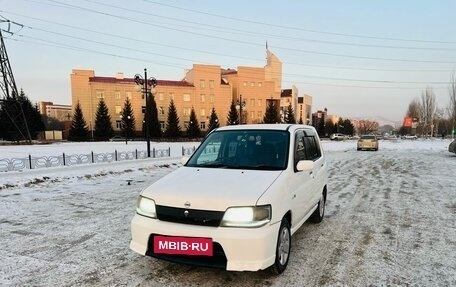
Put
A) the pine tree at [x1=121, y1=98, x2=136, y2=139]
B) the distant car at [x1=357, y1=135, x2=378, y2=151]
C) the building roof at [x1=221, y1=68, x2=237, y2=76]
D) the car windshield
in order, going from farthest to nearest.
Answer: the building roof at [x1=221, y1=68, x2=237, y2=76] < the pine tree at [x1=121, y1=98, x2=136, y2=139] < the distant car at [x1=357, y1=135, x2=378, y2=151] < the car windshield

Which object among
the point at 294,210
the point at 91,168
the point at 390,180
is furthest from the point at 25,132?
the point at 294,210

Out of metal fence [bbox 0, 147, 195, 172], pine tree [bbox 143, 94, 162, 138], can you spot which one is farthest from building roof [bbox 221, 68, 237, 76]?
metal fence [bbox 0, 147, 195, 172]

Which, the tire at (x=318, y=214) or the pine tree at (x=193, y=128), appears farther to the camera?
the pine tree at (x=193, y=128)

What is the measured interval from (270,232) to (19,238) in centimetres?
424

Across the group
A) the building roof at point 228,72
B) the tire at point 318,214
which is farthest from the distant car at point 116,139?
the tire at point 318,214

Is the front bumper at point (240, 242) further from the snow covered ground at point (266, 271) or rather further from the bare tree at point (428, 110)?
the bare tree at point (428, 110)

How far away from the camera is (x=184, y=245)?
3.38 m

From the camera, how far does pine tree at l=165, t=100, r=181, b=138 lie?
212 feet

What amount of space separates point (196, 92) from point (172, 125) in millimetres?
10280

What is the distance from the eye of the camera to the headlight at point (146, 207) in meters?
3.72

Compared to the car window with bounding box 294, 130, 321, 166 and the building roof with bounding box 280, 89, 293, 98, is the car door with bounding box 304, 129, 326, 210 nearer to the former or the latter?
the car window with bounding box 294, 130, 321, 166

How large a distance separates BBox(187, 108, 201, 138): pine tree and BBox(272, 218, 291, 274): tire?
6313 centimetres

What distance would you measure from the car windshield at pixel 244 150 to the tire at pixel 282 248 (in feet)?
2.43

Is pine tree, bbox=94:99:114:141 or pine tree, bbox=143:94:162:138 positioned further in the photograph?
pine tree, bbox=143:94:162:138
